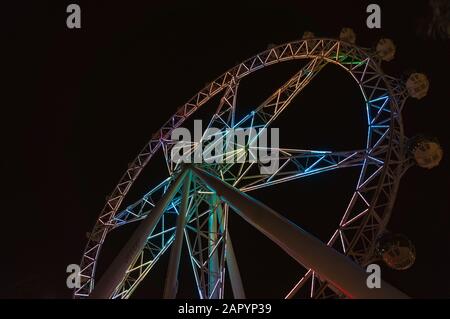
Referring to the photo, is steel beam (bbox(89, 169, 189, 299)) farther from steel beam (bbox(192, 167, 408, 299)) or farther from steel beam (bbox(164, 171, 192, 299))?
steel beam (bbox(192, 167, 408, 299))

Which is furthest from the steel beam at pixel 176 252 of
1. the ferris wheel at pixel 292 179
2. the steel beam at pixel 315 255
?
the steel beam at pixel 315 255

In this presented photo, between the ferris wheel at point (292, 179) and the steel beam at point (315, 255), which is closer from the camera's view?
the steel beam at point (315, 255)

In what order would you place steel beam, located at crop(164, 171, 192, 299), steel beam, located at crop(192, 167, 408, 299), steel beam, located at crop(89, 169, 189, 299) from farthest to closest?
steel beam, located at crop(164, 171, 192, 299) → steel beam, located at crop(89, 169, 189, 299) → steel beam, located at crop(192, 167, 408, 299)

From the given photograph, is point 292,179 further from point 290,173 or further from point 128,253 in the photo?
point 128,253

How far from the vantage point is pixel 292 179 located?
14281mm

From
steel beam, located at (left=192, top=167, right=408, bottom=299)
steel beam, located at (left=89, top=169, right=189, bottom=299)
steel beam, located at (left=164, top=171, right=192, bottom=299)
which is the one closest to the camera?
steel beam, located at (left=192, top=167, right=408, bottom=299)

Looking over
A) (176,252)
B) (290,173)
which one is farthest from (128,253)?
(290,173)

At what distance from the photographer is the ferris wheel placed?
896 centimetres

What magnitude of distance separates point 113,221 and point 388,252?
29.2ft

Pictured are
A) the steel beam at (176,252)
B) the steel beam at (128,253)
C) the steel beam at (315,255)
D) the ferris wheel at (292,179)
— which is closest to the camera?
the steel beam at (315,255)

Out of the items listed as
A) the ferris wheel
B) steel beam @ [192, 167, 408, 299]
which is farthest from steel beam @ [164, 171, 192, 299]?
steel beam @ [192, 167, 408, 299]

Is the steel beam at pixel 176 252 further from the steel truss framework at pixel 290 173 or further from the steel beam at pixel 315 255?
the steel beam at pixel 315 255

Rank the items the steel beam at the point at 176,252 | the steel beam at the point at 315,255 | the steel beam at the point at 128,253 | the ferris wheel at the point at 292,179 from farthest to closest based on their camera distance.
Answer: the steel beam at the point at 176,252 < the steel beam at the point at 128,253 < the ferris wheel at the point at 292,179 < the steel beam at the point at 315,255

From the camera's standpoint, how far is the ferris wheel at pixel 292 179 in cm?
896
